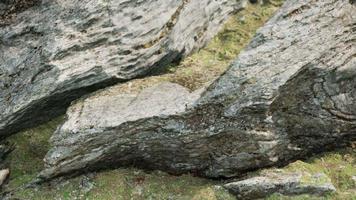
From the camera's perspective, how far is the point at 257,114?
969 inches

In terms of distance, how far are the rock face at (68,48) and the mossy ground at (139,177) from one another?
1.01 m

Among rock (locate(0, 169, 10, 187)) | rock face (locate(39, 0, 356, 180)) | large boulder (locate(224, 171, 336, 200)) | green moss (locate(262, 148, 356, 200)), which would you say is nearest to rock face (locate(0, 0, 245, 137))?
rock face (locate(39, 0, 356, 180))

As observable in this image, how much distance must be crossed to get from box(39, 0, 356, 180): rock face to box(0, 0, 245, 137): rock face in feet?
6.68

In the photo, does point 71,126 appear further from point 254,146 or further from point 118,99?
point 254,146

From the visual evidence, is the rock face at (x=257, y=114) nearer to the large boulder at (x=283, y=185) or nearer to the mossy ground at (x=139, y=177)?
the mossy ground at (x=139, y=177)

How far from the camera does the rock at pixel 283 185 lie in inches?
945

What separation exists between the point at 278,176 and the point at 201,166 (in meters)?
4.20

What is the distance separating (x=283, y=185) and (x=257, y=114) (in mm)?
3788

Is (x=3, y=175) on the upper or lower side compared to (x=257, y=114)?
lower

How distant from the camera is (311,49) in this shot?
971 inches

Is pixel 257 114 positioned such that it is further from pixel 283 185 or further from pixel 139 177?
pixel 139 177

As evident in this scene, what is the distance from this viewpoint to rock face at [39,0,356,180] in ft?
80.7

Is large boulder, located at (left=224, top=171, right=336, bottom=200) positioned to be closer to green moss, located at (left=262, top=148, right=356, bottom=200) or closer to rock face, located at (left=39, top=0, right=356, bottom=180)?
green moss, located at (left=262, top=148, right=356, bottom=200)

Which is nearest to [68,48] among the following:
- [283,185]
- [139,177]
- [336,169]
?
[139,177]
